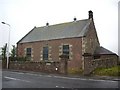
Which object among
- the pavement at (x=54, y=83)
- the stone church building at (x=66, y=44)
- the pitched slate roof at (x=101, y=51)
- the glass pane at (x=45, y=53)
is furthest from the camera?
the glass pane at (x=45, y=53)

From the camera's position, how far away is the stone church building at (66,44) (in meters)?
38.6

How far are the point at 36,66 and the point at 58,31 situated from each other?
42.1 ft

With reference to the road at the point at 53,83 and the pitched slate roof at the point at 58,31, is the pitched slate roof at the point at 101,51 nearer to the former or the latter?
the pitched slate roof at the point at 58,31

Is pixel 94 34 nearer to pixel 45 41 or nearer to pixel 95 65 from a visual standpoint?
pixel 45 41

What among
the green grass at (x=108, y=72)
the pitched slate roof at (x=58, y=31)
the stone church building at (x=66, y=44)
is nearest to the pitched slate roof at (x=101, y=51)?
the stone church building at (x=66, y=44)

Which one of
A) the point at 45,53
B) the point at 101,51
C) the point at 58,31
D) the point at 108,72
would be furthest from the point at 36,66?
the point at 101,51

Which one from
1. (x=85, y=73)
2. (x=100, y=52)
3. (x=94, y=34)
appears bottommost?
(x=85, y=73)

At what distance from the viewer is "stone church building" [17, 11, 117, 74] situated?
38562mm

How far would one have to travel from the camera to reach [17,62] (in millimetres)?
39000

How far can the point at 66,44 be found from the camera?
40500mm

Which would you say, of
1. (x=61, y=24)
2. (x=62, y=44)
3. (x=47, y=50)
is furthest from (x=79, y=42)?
(x=61, y=24)

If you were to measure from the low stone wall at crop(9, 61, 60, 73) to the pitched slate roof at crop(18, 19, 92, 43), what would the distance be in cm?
880

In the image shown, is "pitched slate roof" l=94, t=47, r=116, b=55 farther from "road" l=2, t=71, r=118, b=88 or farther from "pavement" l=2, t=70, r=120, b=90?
"road" l=2, t=71, r=118, b=88

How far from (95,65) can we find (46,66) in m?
7.62
